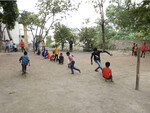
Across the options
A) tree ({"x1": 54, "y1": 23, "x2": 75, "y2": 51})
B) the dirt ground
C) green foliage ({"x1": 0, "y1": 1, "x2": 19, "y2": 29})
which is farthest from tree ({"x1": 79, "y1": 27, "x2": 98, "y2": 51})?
the dirt ground

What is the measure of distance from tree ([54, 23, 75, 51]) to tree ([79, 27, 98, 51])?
1602mm

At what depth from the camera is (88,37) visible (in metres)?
20.2

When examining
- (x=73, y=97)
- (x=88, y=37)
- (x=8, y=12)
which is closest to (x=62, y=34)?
(x=88, y=37)

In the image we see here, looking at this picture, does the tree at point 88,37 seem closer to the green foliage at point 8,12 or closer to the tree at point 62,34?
the tree at point 62,34

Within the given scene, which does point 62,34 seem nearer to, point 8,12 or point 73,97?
point 8,12

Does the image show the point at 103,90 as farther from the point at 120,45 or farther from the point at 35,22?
the point at 120,45

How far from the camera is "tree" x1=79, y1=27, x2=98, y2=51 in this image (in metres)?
20.0

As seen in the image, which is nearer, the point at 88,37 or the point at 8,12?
the point at 8,12

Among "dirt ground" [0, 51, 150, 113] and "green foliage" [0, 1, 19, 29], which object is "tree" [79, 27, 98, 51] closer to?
"green foliage" [0, 1, 19, 29]

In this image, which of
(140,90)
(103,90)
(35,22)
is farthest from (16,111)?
(35,22)

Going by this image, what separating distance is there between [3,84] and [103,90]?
422 cm

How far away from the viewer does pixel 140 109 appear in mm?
3844

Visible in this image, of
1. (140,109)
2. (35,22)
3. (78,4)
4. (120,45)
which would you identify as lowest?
(140,109)

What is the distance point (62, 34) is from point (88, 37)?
156 inches
